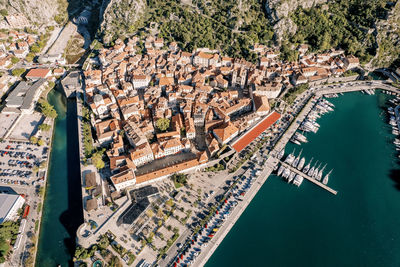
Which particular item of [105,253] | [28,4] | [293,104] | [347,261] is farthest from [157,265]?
[28,4]

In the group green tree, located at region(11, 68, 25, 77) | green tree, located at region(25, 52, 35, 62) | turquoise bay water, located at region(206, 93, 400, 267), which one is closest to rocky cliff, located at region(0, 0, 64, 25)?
green tree, located at region(25, 52, 35, 62)

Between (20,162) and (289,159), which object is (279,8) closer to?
(289,159)

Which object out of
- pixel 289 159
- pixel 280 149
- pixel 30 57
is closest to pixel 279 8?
pixel 280 149

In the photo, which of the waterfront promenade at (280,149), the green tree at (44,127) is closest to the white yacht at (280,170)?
the waterfront promenade at (280,149)

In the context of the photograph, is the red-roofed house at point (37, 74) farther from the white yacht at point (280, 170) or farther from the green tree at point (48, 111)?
the white yacht at point (280, 170)

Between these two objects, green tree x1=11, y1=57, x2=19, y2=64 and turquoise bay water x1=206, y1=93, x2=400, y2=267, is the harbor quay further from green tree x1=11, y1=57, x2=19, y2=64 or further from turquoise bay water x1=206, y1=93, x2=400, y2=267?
green tree x1=11, y1=57, x2=19, y2=64

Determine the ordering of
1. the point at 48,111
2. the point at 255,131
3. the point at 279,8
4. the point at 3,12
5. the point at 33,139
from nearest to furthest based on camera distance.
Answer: the point at 33,139 < the point at 255,131 < the point at 48,111 < the point at 279,8 < the point at 3,12
